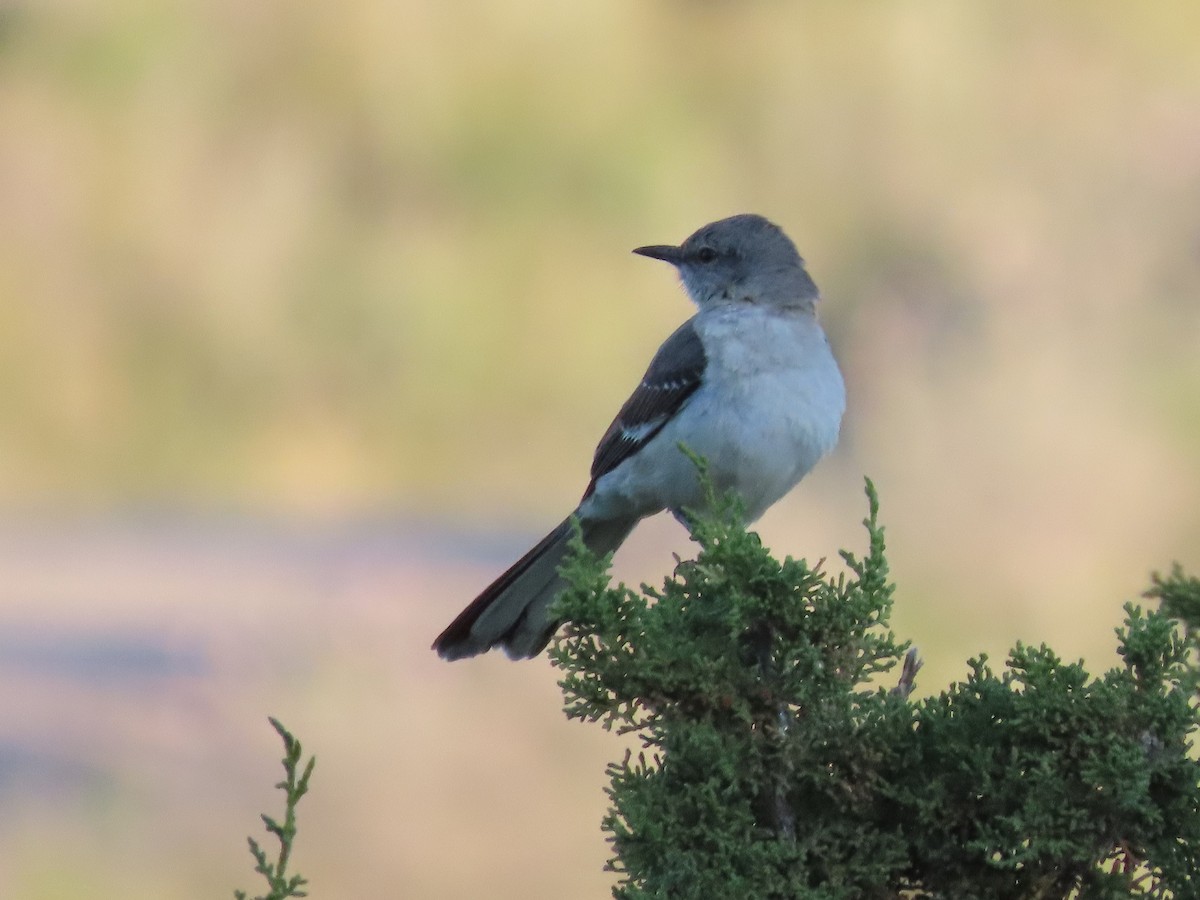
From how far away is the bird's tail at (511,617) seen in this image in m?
3.34

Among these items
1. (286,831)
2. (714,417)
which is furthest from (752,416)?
(286,831)

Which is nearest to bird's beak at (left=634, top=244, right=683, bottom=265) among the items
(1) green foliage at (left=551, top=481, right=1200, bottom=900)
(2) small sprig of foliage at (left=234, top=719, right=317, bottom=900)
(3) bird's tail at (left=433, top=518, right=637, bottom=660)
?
(3) bird's tail at (left=433, top=518, right=637, bottom=660)

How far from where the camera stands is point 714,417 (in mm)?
3455

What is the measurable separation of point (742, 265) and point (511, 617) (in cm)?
124

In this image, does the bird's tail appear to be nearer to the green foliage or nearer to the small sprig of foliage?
the green foliage

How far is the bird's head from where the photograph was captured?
3789 mm

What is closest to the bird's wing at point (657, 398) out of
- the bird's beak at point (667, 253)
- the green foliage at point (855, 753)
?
the bird's beak at point (667, 253)

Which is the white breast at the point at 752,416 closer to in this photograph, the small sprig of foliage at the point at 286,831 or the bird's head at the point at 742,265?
the bird's head at the point at 742,265

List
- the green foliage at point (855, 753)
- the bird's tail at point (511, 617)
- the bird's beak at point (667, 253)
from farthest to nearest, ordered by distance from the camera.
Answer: the bird's beak at point (667, 253)
the bird's tail at point (511, 617)
the green foliage at point (855, 753)

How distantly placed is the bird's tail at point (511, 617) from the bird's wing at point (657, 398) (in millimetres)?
433

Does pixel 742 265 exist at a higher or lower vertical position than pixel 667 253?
lower

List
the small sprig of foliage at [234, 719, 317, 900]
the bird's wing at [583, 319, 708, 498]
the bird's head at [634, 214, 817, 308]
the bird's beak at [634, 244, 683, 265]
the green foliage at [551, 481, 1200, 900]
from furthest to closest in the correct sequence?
the bird's beak at [634, 244, 683, 265] < the bird's head at [634, 214, 817, 308] < the bird's wing at [583, 319, 708, 498] < the green foliage at [551, 481, 1200, 900] < the small sprig of foliage at [234, 719, 317, 900]

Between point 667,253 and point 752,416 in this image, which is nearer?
point 752,416

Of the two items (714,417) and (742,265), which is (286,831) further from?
(742,265)
